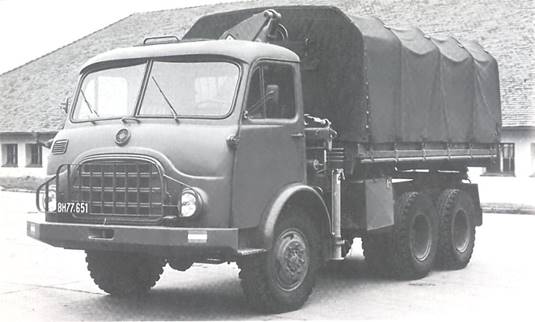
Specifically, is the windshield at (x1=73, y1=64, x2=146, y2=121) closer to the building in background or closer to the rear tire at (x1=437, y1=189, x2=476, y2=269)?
the rear tire at (x1=437, y1=189, x2=476, y2=269)

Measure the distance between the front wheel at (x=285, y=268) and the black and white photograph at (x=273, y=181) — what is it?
20mm

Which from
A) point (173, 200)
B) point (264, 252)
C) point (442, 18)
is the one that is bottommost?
point (264, 252)

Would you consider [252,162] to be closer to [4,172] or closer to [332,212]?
[332,212]

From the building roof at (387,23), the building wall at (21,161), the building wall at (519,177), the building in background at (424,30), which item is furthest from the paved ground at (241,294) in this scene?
the building wall at (21,161)

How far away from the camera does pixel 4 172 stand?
143ft

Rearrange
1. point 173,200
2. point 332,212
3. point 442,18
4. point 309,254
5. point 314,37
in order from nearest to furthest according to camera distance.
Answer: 1. point 173,200
2. point 309,254
3. point 332,212
4. point 314,37
5. point 442,18

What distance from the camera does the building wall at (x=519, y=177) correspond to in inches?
1048

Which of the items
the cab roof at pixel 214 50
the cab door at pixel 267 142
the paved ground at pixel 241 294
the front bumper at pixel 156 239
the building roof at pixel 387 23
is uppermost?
the building roof at pixel 387 23

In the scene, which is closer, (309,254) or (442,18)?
(309,254)

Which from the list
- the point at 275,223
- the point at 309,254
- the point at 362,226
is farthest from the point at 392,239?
the point at 275,223

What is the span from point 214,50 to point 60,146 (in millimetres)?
1776

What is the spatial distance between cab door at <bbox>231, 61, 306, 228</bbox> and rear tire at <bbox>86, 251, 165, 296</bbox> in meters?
1.69

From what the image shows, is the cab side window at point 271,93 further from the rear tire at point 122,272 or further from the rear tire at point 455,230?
the rear tire at point 455,230

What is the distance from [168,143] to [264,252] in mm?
1285
